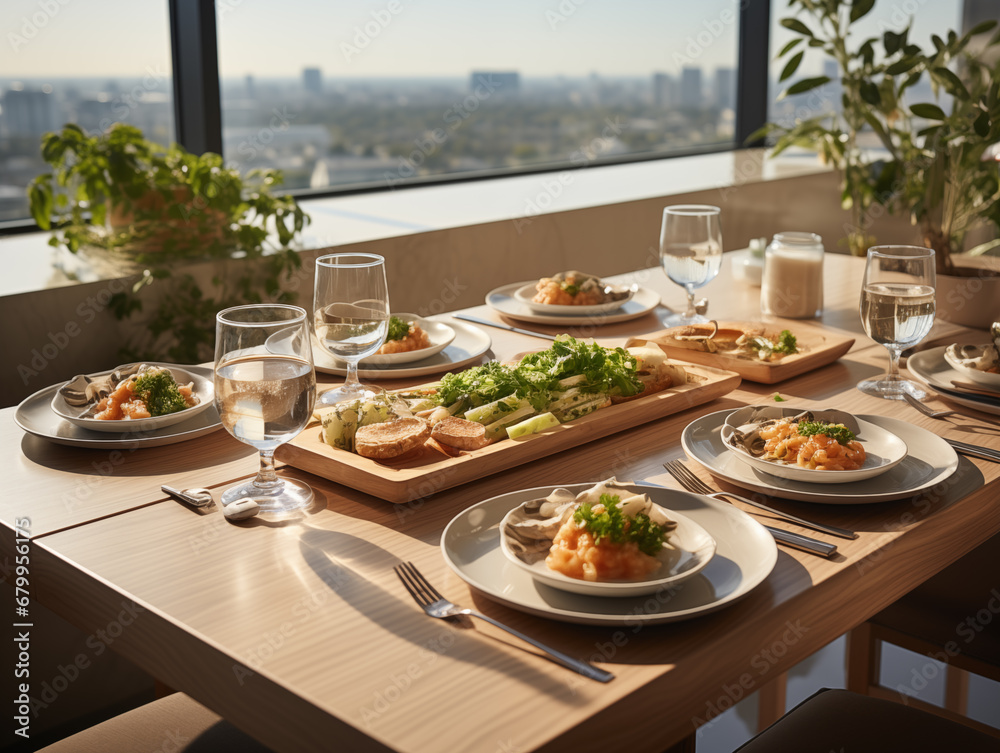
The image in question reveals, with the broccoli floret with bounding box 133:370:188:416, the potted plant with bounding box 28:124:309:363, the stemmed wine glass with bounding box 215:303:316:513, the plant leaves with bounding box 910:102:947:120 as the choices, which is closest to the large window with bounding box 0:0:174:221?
the potted plant with bounding box 28:124:309:363

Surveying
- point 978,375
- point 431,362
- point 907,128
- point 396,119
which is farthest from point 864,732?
point 907,128

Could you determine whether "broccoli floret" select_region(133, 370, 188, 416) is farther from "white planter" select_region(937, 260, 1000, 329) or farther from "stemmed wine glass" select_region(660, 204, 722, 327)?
"white planter" select_region(937, 260, 1000, 329)

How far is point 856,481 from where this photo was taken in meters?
1.11

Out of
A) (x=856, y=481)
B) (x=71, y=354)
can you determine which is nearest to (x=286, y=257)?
(x=71, y=354)

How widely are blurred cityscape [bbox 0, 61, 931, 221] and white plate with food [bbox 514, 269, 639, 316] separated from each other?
1538mm

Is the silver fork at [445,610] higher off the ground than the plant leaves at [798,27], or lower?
lower

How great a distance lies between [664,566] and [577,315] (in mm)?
1084

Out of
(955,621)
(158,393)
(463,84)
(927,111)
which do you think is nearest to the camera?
(158,393)

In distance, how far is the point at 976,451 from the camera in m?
1.23

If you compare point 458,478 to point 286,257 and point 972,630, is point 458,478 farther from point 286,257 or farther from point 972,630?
point 286,257

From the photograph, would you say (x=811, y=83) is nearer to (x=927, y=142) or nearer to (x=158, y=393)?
(x=927, y=142)

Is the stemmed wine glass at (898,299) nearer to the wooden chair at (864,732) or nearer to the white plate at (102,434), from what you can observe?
the wooden chair at (864,732)

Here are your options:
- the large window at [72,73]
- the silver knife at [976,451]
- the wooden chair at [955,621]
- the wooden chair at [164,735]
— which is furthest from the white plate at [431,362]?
the large window at [72,73]

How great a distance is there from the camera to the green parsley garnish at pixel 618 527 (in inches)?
33.7
